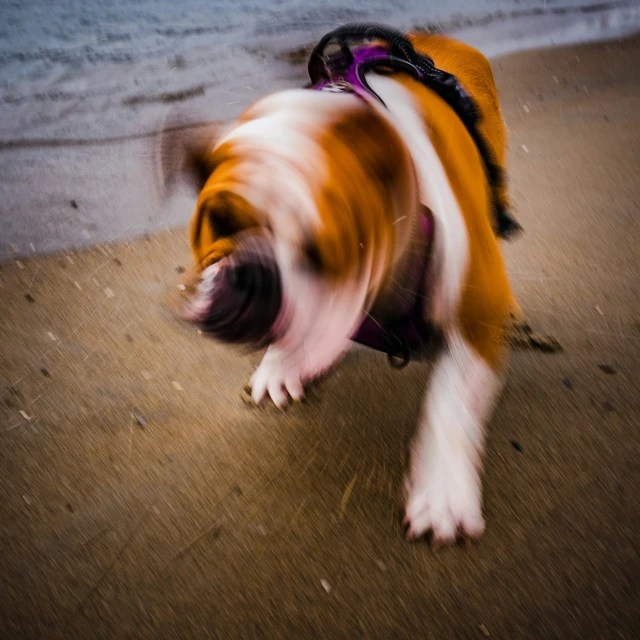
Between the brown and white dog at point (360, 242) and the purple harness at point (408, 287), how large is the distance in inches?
0.7

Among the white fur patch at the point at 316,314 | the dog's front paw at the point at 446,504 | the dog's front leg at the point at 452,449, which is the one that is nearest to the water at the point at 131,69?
the white fur patch at the point at 316,314

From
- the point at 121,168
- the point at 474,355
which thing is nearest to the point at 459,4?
the point at 121,168

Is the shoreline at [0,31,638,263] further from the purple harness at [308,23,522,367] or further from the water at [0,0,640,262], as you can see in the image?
the purple harness at [308,23,522,367]

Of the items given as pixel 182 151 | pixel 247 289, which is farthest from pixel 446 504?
pixel 182 151

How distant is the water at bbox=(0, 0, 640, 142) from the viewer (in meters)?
2.17

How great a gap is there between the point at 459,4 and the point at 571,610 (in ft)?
11.5

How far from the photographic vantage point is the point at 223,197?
2.03 ft

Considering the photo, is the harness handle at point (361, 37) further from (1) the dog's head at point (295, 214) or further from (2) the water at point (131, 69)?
(1) the dog's head at point (295, 214)

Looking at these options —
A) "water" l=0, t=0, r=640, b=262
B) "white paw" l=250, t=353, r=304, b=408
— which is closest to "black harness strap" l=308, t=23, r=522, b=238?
"water" l=0, t=0, r=640, b=262

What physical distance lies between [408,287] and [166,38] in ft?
8.73

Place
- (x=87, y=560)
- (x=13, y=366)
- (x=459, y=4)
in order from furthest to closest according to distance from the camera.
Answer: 1. (x=459, y=4)
2. (x=13, y=366)
3. (x=87, y=560)

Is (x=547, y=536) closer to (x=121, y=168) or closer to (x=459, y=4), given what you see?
(x=121, y=168)

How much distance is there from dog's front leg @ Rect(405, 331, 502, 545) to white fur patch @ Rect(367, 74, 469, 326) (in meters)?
0.09

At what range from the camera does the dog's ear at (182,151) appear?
0.70m
